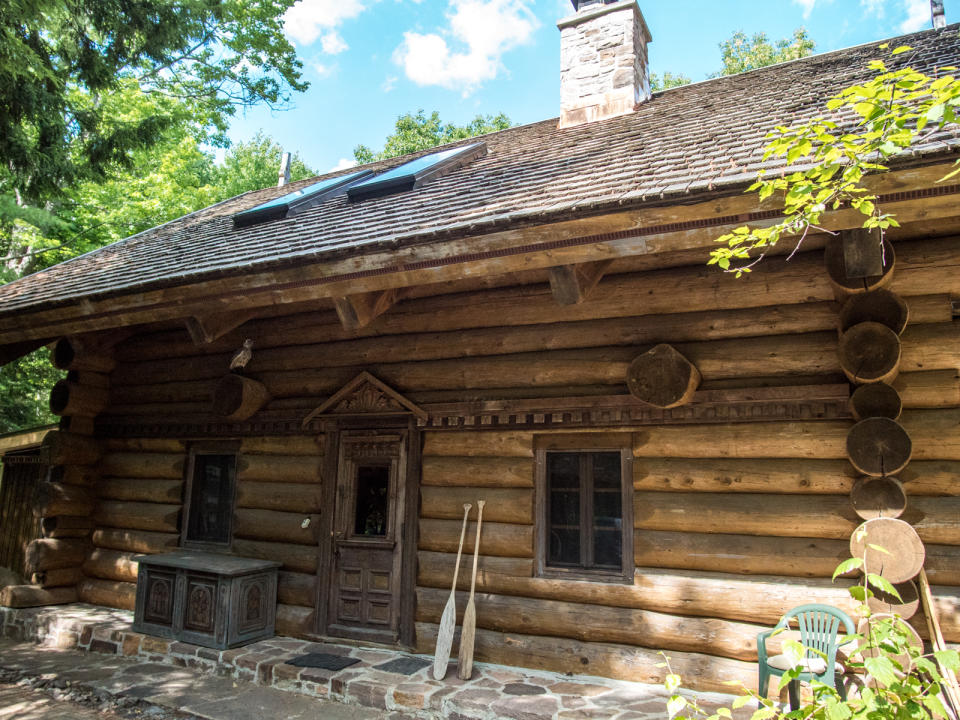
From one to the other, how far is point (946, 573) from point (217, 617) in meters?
6.06

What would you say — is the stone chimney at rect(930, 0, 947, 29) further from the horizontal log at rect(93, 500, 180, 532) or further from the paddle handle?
the horizontal log at rect(93, 500, 180, 532)

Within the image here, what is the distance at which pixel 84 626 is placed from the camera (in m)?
6.99

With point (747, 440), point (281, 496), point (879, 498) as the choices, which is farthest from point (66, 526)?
point (879, 498)

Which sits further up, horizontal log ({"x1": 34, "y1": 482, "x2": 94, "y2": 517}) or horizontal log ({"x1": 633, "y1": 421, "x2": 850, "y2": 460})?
horizontal log ({"x1": 633, "y1": 421, "x2": 850, "y2": 460})

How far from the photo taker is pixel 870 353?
173 inches

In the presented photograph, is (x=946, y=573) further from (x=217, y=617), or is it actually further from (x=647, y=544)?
(x=217, y=617)

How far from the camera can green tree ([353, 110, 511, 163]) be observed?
91.0 feet

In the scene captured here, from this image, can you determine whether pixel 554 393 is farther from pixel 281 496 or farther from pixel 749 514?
pixel 281 496

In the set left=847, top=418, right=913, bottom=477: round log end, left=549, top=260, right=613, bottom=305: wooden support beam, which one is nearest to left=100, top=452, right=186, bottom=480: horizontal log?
left=549, top=260, right=613, bottom=305: wooden support beam

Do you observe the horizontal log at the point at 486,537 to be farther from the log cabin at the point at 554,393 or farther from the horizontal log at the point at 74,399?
the horizontal log at the point at 74,399

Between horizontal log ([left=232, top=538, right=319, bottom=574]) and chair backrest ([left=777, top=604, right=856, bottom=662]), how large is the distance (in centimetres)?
451

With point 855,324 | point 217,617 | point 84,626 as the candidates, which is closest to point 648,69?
point 855,324

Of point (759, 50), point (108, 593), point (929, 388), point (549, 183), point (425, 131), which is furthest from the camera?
point (425, 131)

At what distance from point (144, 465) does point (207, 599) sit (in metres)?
2.71
